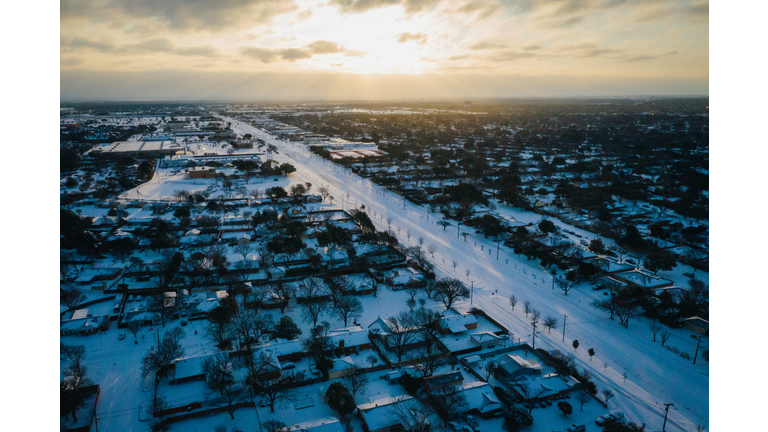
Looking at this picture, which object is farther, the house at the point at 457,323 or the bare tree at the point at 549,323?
the bare tree at the point at 549,323

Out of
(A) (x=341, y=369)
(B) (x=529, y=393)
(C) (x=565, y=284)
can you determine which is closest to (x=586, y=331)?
(C) (x=565, y=284)

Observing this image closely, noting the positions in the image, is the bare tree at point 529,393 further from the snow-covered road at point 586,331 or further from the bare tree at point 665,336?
the bare tree at point 665,336

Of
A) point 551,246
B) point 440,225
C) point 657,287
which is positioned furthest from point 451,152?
point 657,287

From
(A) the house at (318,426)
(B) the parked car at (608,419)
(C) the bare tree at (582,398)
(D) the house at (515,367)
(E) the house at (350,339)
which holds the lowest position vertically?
(B) the parked car at (608,419)

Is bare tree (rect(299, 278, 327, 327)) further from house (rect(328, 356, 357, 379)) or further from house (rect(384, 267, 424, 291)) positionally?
house (rect(384, 267, 424, 291))

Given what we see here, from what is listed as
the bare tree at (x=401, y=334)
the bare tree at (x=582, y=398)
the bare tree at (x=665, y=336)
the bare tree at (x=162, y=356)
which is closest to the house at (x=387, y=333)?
the bare tree at (x=401, y=334)

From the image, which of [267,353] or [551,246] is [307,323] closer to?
[267,353]

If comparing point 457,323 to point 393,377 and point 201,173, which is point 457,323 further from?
point 201,173
